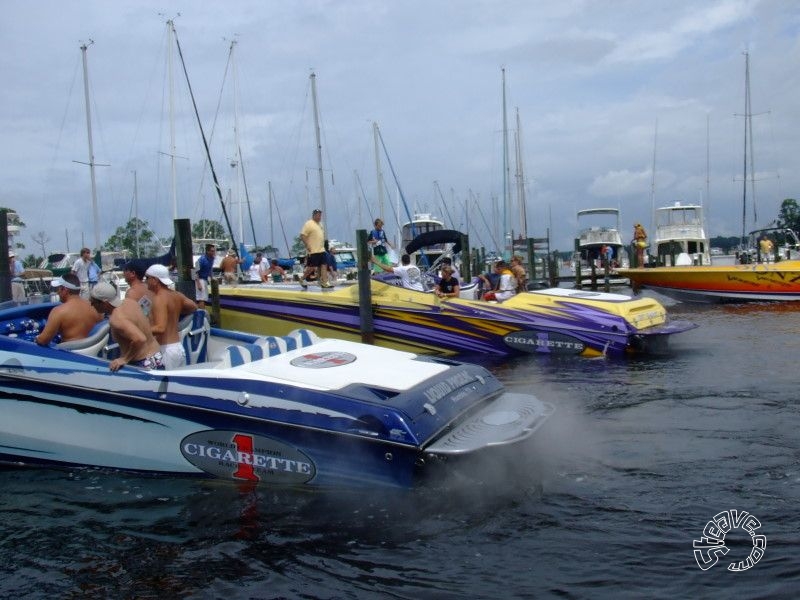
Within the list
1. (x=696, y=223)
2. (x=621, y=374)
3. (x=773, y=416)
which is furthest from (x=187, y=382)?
(x=696, y=223)

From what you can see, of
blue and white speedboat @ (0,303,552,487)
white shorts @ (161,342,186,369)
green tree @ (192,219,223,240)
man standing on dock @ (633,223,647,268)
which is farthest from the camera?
green tree @ (192,219,223,240)

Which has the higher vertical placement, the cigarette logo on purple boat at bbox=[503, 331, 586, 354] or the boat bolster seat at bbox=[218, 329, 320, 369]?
the boat bolster seat at bbox=[218, 329, 320, 369]

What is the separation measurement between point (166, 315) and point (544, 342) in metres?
7.22

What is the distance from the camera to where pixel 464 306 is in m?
13.1

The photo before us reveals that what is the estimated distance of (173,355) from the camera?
22.8 feet

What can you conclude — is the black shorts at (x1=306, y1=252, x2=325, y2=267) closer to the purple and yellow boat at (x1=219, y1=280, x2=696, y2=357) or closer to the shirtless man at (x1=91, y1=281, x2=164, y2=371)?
the purple and yellow boat at (x1=219, y1=280, x2=696, y2=357)

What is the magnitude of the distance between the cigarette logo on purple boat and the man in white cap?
22.5 feet

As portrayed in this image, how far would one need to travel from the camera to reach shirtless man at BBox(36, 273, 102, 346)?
6656 millimetres

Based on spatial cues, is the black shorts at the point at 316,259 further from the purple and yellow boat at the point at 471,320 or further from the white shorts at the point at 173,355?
the white shorts at the point at 173,355

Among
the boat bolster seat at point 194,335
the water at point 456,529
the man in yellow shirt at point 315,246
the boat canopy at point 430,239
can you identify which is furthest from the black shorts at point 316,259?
the water at point 456,529

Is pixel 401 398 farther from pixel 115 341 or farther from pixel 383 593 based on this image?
pixel 115 341

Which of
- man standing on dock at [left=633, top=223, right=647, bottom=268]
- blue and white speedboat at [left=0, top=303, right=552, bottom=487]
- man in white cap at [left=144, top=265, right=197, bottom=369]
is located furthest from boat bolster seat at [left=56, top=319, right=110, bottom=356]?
man standing on dock at [left=633, top=223, right=647, bottom=268]

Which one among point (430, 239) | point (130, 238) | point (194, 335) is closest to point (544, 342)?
point (430, 239)

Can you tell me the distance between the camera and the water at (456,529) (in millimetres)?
4480
